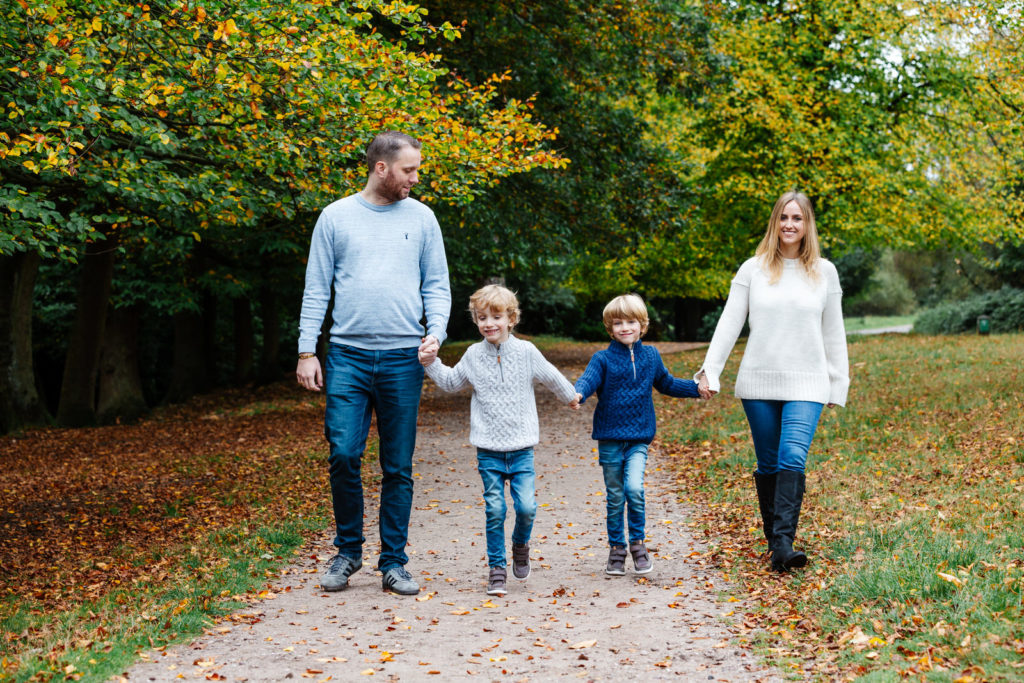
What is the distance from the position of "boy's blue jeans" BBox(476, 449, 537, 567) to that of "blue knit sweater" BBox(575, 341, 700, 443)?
0.50 m

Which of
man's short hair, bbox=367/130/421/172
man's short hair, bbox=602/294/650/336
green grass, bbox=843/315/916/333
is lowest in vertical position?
green grass, bbox=843/315/916/333

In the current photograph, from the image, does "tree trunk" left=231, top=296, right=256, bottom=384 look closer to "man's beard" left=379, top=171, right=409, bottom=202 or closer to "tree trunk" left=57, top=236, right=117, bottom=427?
"tree trunk" left=57, top=236, right=117, bottom=427

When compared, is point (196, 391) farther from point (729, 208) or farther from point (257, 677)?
point (257, 677)

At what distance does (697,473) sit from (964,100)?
15313 millimetres

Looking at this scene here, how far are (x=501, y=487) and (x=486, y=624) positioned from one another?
81cm

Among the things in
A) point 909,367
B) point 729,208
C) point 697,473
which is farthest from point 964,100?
point 697,473

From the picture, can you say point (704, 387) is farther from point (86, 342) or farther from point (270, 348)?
point (270, 348)

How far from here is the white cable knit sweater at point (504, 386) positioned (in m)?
5.31

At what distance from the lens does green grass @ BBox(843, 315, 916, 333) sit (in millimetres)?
48647

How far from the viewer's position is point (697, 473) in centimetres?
925

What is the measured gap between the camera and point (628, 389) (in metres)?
5.49

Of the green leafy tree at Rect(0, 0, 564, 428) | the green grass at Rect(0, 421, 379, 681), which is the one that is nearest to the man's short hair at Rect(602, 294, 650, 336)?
the green grass at Rect(0, 421, 379, 681)

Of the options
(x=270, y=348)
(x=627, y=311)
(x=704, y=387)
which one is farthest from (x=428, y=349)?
(x=270, y=348)

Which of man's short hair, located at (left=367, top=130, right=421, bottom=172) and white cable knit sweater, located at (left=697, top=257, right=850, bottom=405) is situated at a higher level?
man's short hair, located at (left=367, top=130, right=421, bottom=172)
